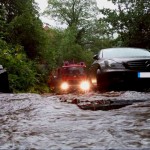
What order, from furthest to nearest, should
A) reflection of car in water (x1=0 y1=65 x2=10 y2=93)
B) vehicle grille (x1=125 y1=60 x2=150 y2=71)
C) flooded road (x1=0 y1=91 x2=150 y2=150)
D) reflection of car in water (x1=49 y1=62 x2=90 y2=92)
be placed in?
reflection of car in water (x1=49 y1=62 x2=90 y2=92), vehicle grille (x1=125 y1=60 x2=150 y2=71), reflection of car in water (x1=0 y1=65 x2=10 y2=93), flooded road (x1=0 y1=91 x2=150 y2=150)

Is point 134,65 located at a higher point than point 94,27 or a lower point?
lower

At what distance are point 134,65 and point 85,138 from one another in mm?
6518

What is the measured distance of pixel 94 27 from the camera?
62906 mm

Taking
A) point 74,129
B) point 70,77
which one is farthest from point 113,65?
point 70,77

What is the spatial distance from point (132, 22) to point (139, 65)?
2256 centimetres

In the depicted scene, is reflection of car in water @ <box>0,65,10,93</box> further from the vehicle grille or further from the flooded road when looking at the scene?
→ the flooded road

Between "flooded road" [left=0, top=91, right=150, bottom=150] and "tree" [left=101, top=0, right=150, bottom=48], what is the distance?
26524mm

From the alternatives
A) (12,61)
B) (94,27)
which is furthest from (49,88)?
(94,27)

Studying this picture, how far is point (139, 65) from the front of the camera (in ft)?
29.4

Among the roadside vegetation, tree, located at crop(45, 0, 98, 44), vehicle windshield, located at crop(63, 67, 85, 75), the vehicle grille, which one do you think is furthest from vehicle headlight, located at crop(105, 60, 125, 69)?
tree, located at crop(45, 0, 98, 44)

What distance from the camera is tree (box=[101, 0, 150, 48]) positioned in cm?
3008

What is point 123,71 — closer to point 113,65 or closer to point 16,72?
point 113,65

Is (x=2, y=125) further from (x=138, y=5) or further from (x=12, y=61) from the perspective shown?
(x=138, y=5)

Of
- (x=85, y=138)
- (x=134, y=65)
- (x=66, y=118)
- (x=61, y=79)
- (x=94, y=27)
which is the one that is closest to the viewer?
(x=85, y=138)
